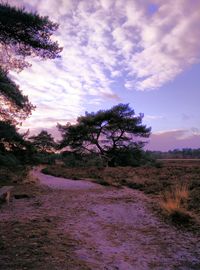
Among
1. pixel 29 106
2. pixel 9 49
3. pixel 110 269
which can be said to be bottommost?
pixel 110 269

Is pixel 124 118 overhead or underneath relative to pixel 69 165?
overhead

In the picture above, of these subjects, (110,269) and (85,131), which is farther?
(85,131)

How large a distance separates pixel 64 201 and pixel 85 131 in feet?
90.1

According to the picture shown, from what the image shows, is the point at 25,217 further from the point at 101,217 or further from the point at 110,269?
the point at 110,269

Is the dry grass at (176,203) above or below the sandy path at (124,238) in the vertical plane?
above

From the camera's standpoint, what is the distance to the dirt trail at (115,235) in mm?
5707

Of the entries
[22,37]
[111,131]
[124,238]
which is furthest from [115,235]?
[111,131]

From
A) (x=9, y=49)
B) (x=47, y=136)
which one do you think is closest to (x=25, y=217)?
(x=9, y=49)

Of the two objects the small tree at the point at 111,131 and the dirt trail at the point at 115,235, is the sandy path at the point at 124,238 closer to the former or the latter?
the dirt trail at the point at 115,235

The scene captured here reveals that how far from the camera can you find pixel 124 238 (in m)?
7.34

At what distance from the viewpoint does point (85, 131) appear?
39.6 m

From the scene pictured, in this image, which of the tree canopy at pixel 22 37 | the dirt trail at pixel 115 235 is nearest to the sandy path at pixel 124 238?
the dirt trail at pixel 115 235

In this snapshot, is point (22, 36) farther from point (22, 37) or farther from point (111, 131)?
point (111, 131)

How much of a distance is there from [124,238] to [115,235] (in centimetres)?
30
